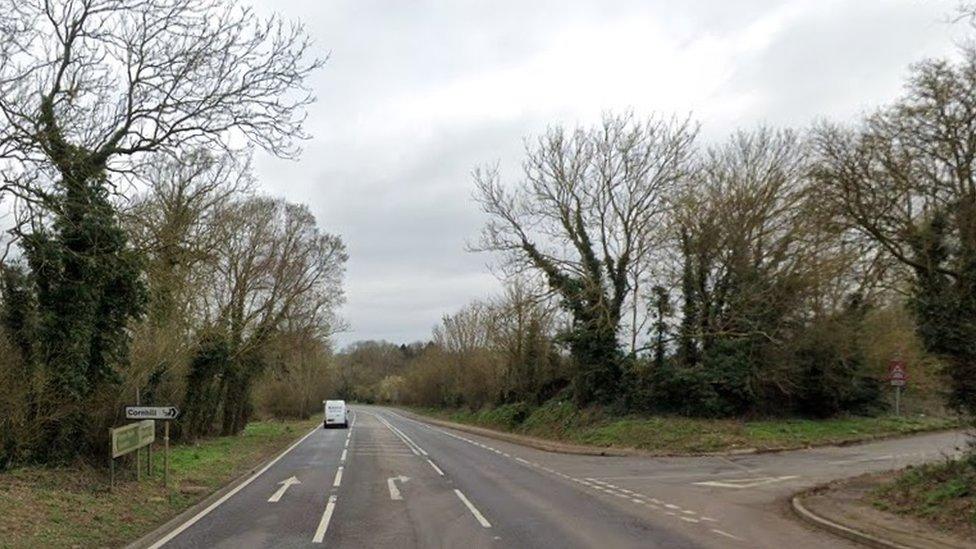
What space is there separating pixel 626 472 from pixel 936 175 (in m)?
11.2

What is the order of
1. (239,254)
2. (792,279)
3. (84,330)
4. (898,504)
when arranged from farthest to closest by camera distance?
(239,254)
(792,279)
(84,330)
(898,504)

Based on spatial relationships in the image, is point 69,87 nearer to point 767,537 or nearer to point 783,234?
point 767,537

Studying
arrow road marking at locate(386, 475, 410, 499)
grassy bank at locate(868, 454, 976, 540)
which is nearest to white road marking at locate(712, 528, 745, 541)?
grassy bank at locate(868, 454, 976, 540)

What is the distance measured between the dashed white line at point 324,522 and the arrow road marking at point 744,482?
891 cm

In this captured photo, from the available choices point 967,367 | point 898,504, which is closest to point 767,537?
point 898,504

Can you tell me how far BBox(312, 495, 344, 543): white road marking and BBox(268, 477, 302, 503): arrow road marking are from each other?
1.15 metres

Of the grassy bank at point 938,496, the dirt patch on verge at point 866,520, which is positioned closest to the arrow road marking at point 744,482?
the dirt patch on verge at point 866,520

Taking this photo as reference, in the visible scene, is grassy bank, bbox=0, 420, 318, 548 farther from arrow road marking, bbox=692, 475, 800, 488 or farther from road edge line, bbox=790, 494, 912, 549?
arrow road marking, bbox=692, 475, 800, 488

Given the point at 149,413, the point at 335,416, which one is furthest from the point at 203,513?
the point at 335,416

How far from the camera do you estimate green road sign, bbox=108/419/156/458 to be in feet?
49.9

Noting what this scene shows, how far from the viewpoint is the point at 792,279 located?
33.7m

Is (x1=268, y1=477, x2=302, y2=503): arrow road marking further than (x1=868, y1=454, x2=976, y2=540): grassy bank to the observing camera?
Yes

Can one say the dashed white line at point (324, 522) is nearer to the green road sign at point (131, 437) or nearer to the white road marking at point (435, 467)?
the green road sign at point (131, 437)

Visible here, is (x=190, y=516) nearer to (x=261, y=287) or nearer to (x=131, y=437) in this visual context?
(x=131, y=437)
